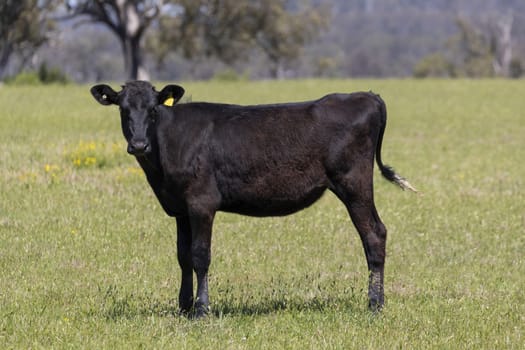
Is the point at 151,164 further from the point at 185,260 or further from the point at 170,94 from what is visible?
the point at 185,260

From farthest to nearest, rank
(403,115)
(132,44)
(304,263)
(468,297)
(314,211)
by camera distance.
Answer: (132,44), (403,115), (314,211), (304,263), (468,297)

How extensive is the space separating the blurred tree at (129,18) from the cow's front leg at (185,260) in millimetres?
52708

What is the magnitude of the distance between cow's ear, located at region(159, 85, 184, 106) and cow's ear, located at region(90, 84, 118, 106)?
1.46ft

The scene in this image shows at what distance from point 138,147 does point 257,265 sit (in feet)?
12.4

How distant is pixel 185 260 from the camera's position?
9008mm

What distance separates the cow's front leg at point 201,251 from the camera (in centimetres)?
852

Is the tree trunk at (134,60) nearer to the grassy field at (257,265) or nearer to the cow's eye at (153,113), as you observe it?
the grassy field at (257,265)

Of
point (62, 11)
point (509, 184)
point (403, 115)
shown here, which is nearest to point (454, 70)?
point (62, 11)

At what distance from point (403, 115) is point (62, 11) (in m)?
37.8

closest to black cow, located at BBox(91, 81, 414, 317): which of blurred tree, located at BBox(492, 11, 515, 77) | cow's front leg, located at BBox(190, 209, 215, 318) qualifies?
cow's front leg, located at BBox(190, 209, 215, 318)

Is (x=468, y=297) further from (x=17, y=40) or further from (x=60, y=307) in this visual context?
(x=17, y=40)

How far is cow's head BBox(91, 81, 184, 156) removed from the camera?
8.14m

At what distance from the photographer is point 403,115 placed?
1495 inches

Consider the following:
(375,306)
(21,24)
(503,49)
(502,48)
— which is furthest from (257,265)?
(502,48)
